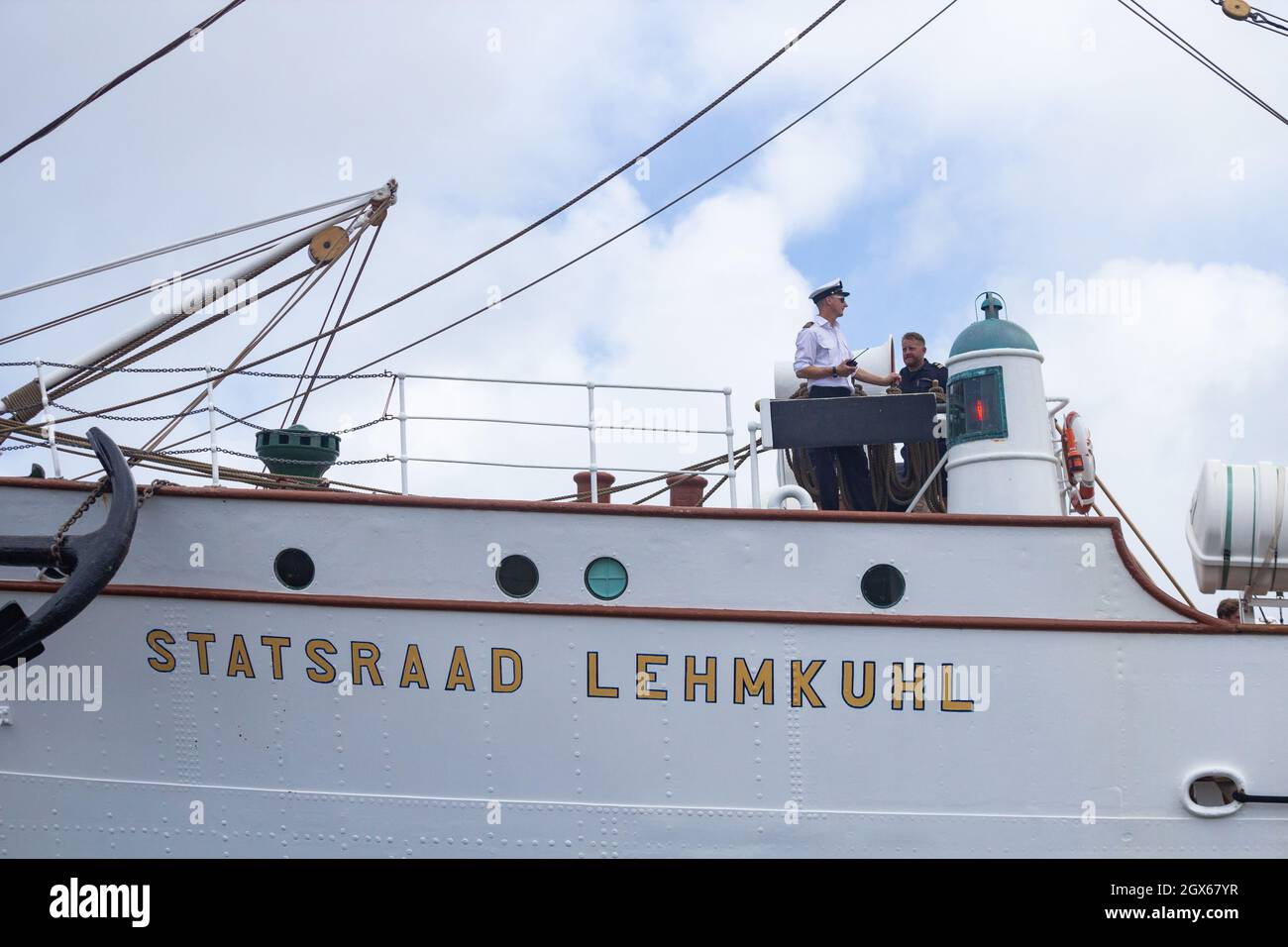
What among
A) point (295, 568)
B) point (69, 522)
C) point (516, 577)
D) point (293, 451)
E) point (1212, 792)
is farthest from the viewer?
point (293, 451)

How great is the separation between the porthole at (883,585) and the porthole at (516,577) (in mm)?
2077

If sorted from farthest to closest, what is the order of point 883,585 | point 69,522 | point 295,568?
point 883,585, point 295,568, point 69,522

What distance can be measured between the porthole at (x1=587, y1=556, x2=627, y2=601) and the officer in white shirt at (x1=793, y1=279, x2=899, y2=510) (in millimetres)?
1960

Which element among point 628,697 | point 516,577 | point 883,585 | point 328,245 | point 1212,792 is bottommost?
point 1212,792

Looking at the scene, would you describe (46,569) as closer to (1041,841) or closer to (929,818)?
(929,818)

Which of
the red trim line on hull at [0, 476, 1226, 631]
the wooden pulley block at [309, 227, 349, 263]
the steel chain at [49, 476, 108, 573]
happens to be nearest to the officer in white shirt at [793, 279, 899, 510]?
the red trim line on hull at [0, 476, 1226, 631]

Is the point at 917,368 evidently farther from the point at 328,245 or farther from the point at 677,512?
the point at 328,245

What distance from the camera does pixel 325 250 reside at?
1077 cm

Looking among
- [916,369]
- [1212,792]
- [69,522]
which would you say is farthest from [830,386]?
[69,522]

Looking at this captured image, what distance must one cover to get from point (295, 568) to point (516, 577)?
135cm

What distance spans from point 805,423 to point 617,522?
1765 mm

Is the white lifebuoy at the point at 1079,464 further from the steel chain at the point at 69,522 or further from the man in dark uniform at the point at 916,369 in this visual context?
the steel chain at the point at 69,522

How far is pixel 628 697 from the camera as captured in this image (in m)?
8.70

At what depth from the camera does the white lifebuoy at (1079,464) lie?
9.77 m
